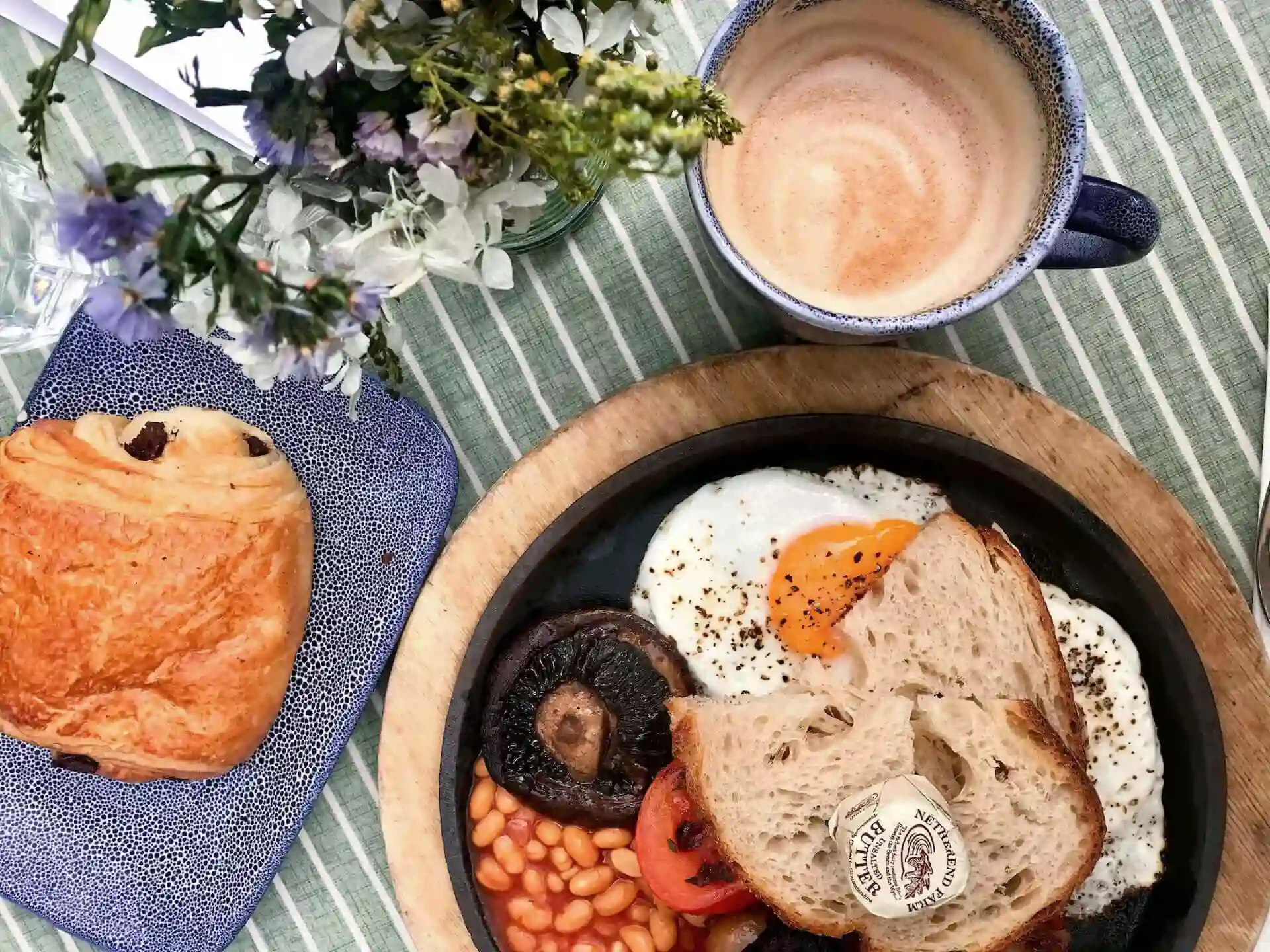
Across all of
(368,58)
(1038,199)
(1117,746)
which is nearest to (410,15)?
(368,58)

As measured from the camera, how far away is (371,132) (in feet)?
2.84

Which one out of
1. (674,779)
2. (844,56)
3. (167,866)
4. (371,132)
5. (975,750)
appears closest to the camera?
(371,132)

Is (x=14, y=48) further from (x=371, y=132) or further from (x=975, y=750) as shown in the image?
(x=975, y=750)

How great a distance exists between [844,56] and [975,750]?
2.78ft

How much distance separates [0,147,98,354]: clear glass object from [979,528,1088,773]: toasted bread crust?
1312 mm

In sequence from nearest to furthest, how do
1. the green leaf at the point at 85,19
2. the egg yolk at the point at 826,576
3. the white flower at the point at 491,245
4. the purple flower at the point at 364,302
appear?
the green leaf at the point at 85,19 → the purple flower at the point at 364,302 → the white flower at the point at 491,245 → the egg yolk at the point at 826,576

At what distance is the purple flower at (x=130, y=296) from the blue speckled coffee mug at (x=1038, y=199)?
1.75ft

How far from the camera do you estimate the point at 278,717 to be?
1561 mm

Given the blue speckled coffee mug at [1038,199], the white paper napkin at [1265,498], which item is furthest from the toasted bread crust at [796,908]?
the blue speckled coffee mug at [1038,199]

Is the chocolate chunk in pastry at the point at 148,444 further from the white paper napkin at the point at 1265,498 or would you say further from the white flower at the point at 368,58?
the white paper napkin at the point at 1265,498

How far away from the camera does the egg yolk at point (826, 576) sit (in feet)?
4.71

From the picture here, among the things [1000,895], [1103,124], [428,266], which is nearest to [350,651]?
[428,266]

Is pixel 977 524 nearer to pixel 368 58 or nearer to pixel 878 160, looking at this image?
pixel 878 160

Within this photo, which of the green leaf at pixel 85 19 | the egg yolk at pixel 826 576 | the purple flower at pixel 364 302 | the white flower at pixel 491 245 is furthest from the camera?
the egg yolk at pixel 826 576
